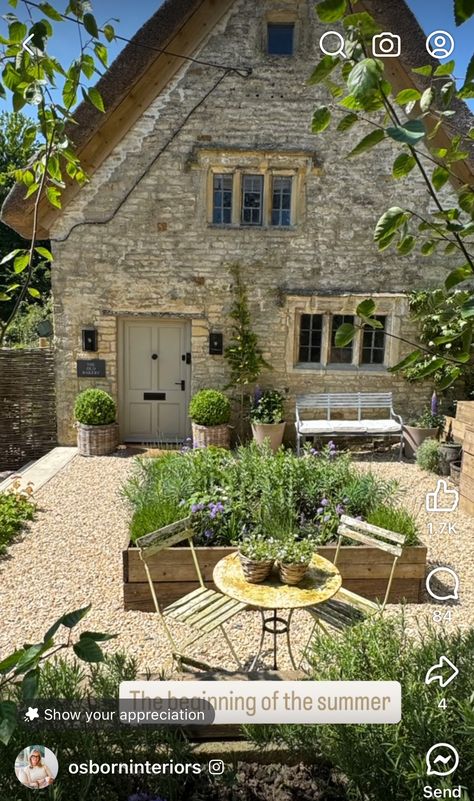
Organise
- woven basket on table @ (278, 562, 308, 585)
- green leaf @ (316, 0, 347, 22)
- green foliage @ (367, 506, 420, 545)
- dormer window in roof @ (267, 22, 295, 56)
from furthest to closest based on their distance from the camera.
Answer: dormer window in roof @ (267, 22, 295, 56), green foliage @ (367, 506, 420, 545), woven basket on table @ (278, 562, 308, 585), green leaf @ (316, 0, 347, 22)

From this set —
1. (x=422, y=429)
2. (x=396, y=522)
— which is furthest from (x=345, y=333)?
(x=422, y=429)

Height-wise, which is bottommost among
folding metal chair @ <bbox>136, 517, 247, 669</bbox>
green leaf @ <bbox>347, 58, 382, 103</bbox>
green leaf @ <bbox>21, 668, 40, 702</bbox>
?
folding metal chair @ <bbox>136, 517, 247, 669</bbox>

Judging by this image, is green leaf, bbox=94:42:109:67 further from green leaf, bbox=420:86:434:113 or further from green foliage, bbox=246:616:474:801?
green foliage, bbox=246:616:474:801

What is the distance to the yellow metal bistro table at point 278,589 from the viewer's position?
106 inches

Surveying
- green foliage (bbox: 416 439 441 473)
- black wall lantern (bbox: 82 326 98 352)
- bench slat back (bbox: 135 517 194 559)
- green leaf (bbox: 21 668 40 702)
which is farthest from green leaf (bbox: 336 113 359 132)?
black wall lantern (bbox: 82 326 98 352)

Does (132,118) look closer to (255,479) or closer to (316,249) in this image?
(316,249)

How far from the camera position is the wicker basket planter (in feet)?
9.45

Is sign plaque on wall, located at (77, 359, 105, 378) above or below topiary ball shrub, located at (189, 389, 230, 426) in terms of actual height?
above

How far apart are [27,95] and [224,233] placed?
686 centimetres

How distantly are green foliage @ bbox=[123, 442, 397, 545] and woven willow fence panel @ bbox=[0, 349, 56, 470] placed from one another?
401 cm

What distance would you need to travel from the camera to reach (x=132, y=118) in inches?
300

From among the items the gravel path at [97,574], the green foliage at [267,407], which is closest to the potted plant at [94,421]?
the gravel path at [97,574]

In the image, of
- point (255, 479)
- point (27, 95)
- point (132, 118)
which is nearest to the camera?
point (27, 95)

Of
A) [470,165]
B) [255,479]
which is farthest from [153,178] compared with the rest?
[255,479]
